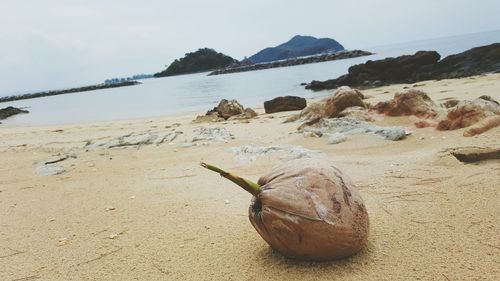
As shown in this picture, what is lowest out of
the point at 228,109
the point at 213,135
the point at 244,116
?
the point at 244,116

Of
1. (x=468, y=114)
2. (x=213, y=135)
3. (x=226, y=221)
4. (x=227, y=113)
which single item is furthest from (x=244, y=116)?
(x=226, y=221)

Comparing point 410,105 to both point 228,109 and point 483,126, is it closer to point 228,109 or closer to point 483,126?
point 483,126

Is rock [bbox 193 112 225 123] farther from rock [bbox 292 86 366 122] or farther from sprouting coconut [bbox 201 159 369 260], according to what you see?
sprouting coconut [bbox 201 159 369 260]

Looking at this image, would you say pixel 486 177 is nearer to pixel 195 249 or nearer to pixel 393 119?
pixel 195 249

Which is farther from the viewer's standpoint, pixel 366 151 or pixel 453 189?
pixel 366 151

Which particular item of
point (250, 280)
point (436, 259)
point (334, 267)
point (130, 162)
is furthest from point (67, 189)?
point (436, 259)

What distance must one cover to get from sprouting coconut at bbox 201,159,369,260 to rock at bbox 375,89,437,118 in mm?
4237

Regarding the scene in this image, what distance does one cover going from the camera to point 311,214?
6.33 ft

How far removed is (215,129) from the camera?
6.95 m

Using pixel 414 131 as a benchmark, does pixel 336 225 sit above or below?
above

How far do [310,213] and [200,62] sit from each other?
10568 centimetres

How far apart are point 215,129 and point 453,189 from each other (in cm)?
461

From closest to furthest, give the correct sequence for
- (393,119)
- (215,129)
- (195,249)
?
(195,249) → (393,119) → (215,129)

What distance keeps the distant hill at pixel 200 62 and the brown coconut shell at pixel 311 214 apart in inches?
4115
